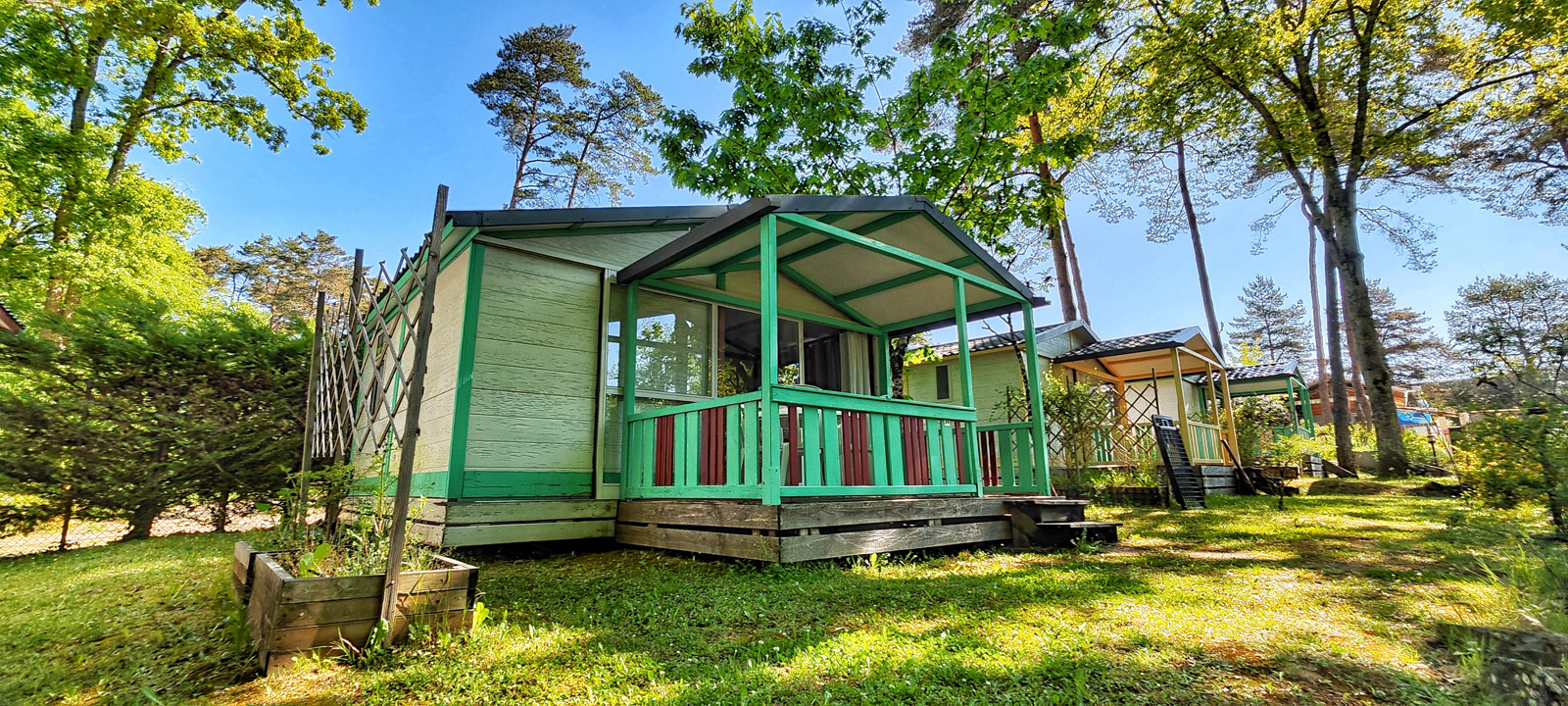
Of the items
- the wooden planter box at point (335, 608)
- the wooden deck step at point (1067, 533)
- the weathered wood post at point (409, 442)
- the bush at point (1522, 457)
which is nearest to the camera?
the wooden planter box at point (335, 608)

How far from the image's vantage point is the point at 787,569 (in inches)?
168

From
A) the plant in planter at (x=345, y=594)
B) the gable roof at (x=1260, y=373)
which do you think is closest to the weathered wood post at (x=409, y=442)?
the plant in planter at (x=345, y=594)

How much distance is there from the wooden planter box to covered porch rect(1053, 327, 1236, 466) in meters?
11.0

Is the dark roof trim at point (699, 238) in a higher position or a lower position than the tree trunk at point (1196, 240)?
lower

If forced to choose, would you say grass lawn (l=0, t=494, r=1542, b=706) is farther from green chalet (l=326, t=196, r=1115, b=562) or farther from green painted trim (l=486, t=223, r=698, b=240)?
green painted trim (l=486, t=223, r=698, b=240)

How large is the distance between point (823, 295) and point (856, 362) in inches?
47.3

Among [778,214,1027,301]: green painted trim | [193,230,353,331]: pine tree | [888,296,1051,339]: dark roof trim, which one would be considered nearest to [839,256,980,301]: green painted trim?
[778,214,1027,301]: green painted trim

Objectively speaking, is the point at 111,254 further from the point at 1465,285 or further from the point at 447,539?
the point at 1465,285

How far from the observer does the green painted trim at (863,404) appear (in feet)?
14.9

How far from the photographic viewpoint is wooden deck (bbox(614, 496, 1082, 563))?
14.4ft

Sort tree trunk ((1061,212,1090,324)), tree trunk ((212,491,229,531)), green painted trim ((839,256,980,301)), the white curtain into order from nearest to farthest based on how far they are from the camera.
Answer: green painted trim ((839,256,980,301)) → tree trunk ((212,491,229,531)) → the white curtain → tree trunk ((1061,212,1090,324))

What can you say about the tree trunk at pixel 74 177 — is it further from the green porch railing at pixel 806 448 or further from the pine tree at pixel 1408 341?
the pine tree at pixel 1408 341

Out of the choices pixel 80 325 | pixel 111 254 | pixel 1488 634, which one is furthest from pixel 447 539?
pixel 111 254

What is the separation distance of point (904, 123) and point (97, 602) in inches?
445
